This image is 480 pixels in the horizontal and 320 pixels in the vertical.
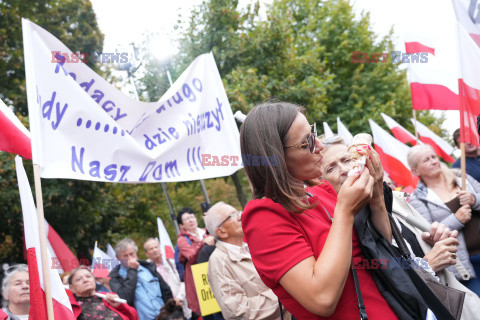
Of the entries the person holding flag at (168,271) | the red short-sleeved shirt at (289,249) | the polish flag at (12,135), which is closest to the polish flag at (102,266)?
the person holding flag at (168,271)

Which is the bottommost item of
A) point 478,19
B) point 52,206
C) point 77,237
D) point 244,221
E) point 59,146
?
point 77,237

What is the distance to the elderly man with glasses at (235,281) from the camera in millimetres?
3963

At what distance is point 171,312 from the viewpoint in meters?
6.25

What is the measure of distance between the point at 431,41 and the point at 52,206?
11.3 m

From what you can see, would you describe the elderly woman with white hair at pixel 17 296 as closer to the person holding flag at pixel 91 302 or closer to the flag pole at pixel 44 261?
the person holding flag at pixel 91 302

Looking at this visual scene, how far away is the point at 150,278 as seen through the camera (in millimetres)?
7023

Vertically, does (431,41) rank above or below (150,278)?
above

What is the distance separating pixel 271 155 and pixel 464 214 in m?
2.92

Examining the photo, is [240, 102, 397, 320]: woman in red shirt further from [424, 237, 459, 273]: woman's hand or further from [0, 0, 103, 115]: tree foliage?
[0, 0, 103, 115]: tree foliage

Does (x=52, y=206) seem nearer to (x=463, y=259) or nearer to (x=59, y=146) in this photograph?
(x=59, y=146)

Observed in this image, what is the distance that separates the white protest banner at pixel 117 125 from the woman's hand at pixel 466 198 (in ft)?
6.67

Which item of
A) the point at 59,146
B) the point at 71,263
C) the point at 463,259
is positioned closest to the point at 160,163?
the point at 59,146

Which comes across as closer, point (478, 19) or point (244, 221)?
point (244, 221)

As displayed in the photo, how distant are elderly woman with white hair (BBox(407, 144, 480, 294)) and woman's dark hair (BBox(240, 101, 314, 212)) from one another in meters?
2.56
